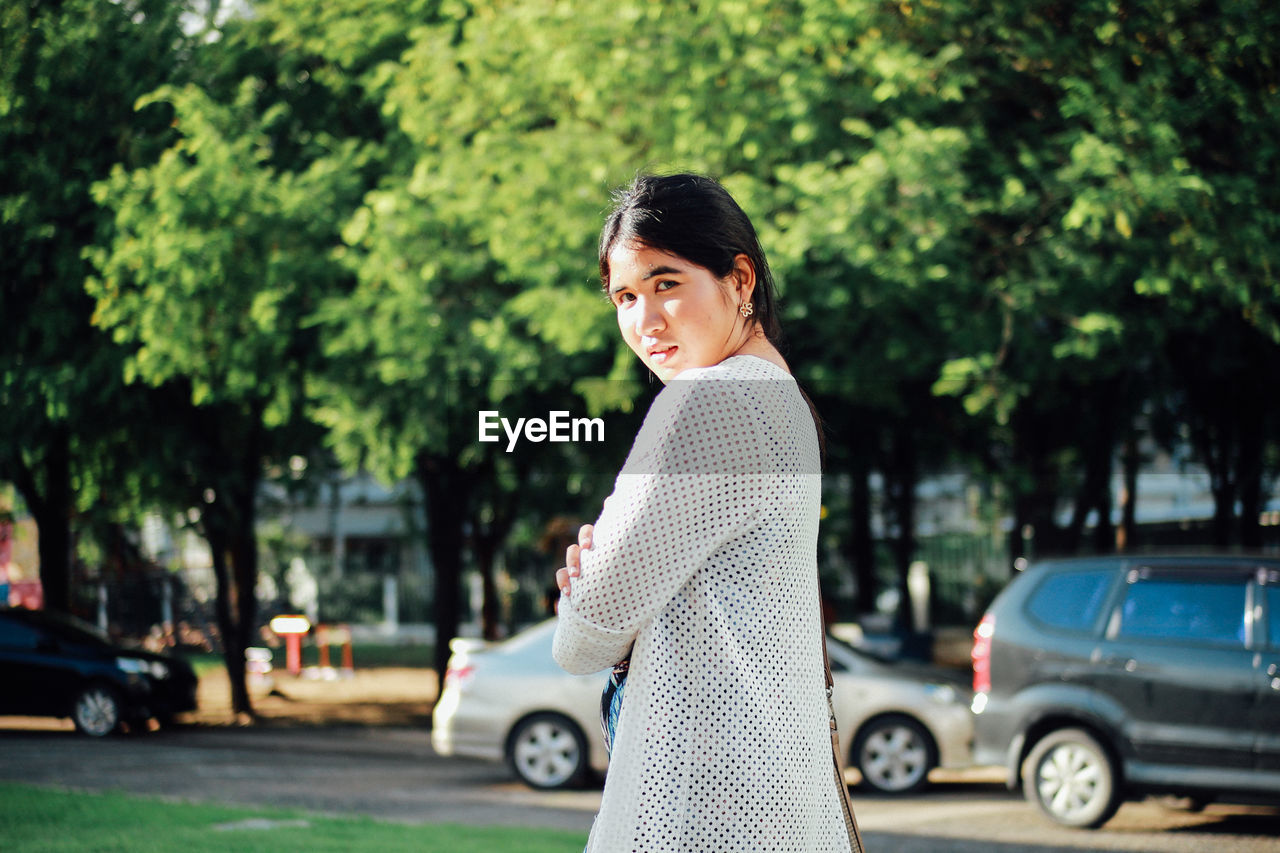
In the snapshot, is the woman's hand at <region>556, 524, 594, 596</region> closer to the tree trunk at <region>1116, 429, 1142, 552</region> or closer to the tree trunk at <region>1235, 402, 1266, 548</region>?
the tree trunk at <region>1116, 429, 1142, 552</region>

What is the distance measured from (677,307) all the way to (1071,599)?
26.8ft

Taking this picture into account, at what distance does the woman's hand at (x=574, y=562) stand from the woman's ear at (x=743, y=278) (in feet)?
1.41

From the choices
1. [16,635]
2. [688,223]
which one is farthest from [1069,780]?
[16,635]

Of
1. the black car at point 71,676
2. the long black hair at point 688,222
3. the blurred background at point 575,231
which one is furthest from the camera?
the black car at point 71,676

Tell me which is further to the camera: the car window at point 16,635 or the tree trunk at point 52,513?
the tree trunk at point 52,513

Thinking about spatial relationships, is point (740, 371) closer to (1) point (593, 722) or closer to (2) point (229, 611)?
(1) point (593, 722)

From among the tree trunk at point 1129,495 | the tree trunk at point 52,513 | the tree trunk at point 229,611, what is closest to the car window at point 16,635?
the tree trunk at point 52,513

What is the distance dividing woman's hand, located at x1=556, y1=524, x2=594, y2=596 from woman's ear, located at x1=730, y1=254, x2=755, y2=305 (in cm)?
43

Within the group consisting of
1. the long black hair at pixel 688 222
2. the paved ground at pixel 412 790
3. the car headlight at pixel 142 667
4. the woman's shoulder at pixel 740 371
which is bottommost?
the paved ground at pixel 412 790

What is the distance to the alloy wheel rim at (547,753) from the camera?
11344mm

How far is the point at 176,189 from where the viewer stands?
1277 centimetres

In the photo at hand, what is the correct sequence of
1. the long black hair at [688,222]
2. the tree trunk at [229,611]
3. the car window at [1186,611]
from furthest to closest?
the tree trunk at [229,611]
the car window at [1186,611]
the long black hair at [688,222]

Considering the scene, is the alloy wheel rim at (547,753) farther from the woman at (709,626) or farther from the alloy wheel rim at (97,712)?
the woman at (709,626)

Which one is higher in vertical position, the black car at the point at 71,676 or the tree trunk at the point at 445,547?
the tree trunk at the point at 445,547
